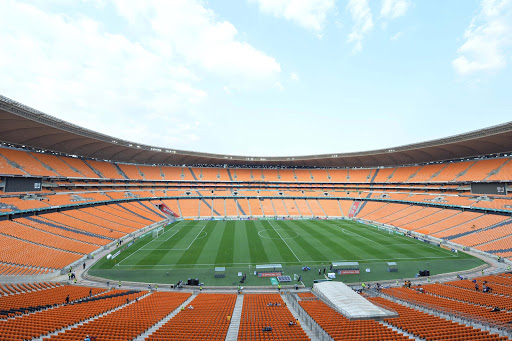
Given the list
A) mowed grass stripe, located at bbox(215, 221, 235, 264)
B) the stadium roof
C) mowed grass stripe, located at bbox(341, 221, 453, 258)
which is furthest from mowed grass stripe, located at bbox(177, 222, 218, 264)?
the stadium roof

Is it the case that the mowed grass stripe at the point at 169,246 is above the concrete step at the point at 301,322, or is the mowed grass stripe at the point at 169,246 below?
above

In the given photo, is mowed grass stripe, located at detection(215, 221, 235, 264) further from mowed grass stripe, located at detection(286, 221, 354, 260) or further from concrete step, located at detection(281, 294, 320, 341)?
mowed grass stripe, located at detection(286, 221, 354, 260)

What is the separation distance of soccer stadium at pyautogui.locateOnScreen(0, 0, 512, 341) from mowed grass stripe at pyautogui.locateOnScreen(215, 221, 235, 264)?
300mm

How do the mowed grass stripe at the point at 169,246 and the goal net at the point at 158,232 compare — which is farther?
the goal net at the point at 158,232

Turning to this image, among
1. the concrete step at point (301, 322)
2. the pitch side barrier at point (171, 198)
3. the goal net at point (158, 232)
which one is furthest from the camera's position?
the goal net at point (158, 232)

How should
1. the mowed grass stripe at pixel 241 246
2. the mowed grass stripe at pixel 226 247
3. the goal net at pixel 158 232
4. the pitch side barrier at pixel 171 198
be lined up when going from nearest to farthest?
1. the mowed grass stripe at pixel 226 247
2. the mowed grass stripe at pixel 241 246
3. the pitch side barrier at pixel 171 198
4. the goal net at pixel 158 232

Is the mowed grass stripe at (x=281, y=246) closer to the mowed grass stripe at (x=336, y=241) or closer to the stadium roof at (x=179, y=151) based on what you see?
the mowed grass stripe at (x=336, y=241)

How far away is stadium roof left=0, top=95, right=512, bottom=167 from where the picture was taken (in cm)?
2741

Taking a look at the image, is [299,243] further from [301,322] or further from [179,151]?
[179,151]

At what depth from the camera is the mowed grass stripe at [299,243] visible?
24977mm

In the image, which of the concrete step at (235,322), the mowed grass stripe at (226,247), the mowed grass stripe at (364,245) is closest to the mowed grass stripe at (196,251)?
the mowed grass stripe at (226,247)

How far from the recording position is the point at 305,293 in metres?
16.7

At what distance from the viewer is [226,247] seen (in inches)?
1102

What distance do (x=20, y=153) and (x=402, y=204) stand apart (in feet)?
215
